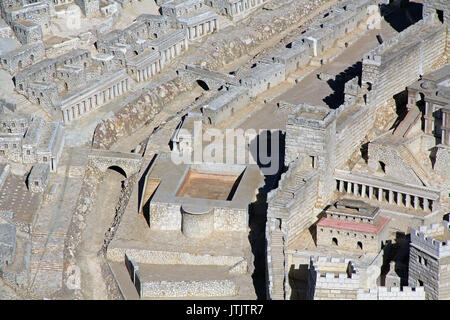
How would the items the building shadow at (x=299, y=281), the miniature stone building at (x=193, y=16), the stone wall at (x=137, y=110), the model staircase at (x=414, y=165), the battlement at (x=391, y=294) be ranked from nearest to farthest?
the battlement at (x=391, y=294) < the building shadow at (x=299, y=281) < the model staircase at (x=414, y=165) < the stone wall at (x=137, y=110) < the miniature stone building at (x=193, y=16)

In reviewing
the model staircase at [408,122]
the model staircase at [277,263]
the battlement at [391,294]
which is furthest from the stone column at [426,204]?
the battlement at [391,294]

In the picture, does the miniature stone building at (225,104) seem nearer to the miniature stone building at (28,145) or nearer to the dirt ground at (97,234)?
the dirt ground at (97,234)

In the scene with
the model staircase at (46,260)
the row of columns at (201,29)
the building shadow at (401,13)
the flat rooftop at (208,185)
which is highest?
the building shadow at (401,13)

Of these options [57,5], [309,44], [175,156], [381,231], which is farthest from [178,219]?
[57,5]

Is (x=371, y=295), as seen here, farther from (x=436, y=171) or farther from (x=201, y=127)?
(x=201, y=127)

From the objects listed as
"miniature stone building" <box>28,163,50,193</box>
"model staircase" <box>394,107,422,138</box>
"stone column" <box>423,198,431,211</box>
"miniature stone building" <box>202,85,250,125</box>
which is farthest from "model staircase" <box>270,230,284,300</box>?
"miniature stone building" <box>28,163,50,193</box>

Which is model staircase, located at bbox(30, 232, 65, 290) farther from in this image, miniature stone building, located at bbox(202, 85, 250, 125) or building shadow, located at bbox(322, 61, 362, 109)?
building shadow, located at bbox(322, 61, 362, 109)

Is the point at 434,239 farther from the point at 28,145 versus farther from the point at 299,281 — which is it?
the point at 28,145
